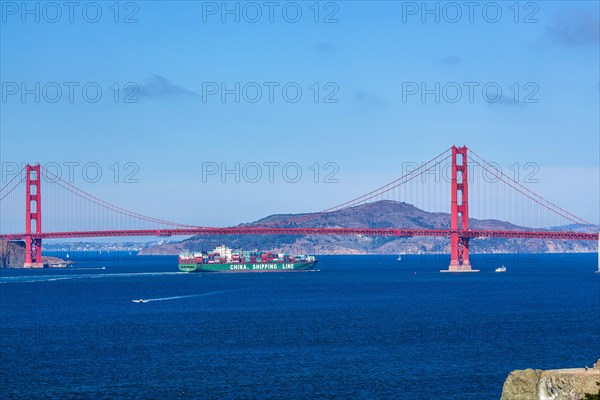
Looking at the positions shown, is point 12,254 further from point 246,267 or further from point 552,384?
point 552,384

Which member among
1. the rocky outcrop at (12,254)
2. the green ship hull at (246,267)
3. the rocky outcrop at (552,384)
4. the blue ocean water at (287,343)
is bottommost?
the blue ocean water at (287,343)

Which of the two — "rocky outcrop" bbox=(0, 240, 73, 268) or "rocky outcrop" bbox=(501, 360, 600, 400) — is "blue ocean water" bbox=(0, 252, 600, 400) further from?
"rocky outcrop" bbox=(0, 240, 73, 268)

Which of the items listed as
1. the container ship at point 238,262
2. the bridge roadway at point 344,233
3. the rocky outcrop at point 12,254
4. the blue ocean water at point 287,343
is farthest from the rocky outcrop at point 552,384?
the rocky outcrop at point 12,254

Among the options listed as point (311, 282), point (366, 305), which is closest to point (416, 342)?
point (366, 305)

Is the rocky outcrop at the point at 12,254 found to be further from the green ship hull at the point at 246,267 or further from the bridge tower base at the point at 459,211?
the bridge tower base at the point at 459,211

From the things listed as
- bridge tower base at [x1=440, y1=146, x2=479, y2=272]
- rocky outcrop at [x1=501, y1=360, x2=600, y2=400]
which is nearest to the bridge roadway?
bridge tower base at [x1=440, y1=146, x2=479, y2=272]
